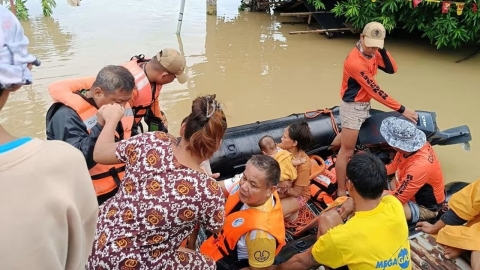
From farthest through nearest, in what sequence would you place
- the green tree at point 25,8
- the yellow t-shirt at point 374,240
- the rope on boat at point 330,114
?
1. the green tree at point 25,8
2. the rope on boat at point 330,114
3. the yellow t-shirt at point 374,240

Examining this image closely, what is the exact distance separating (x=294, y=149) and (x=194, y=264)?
5.22ft

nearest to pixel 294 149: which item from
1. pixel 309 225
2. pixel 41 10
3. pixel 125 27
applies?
pixel 309 225

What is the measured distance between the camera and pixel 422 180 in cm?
335

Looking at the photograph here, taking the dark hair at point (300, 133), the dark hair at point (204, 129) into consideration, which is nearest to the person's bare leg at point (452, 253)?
the dark hair at point (300, 133)

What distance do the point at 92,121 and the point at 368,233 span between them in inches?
64.9

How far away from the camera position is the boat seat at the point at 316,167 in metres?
4.01

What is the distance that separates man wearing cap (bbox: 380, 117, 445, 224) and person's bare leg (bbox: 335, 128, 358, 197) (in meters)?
0.60

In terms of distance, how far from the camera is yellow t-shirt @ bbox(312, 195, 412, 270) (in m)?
2.24

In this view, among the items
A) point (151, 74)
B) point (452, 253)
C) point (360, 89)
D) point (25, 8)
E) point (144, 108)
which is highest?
point (151, 74)

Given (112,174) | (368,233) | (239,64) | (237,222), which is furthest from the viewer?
(239,64)

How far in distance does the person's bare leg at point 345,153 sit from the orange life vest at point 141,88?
1.80 meters

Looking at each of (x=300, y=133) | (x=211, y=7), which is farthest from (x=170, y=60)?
(x=211, y=7)

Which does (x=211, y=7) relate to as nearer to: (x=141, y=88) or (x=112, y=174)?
(x=141, y=88)

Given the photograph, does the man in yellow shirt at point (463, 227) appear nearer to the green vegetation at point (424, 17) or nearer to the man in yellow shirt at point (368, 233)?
the man in yellow shirt at point (368, 233)
